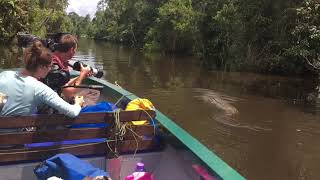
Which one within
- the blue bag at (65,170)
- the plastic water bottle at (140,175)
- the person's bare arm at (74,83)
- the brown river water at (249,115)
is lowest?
the brown river water at (249,115)

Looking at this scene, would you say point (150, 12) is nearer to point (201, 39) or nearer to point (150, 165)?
point (201, 39)

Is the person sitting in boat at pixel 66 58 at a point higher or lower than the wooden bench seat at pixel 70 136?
higher

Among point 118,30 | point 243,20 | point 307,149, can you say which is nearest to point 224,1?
point 243,20

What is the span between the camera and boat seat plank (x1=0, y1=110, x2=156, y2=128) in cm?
325

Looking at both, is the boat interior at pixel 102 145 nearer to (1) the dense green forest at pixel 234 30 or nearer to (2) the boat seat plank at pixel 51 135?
(2) the boat seat plank at pixel 51 135

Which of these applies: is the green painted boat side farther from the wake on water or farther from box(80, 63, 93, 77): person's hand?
the wake on water

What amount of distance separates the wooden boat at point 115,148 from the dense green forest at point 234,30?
1034 cm

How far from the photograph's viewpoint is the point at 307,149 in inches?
324

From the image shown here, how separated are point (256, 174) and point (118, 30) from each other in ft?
191

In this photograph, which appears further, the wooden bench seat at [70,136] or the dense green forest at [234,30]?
the dense green forest at [234,30]

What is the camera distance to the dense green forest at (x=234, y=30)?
17094mm

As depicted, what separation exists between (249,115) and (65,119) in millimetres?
8422


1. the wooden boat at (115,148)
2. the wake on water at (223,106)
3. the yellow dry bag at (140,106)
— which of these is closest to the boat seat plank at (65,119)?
the wooden boat at (115,148)

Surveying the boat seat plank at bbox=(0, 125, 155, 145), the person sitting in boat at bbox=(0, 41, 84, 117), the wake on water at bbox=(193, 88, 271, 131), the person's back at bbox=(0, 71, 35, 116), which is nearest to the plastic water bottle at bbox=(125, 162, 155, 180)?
the boat seat plank at bbox=(0, 125, 155, 145)
